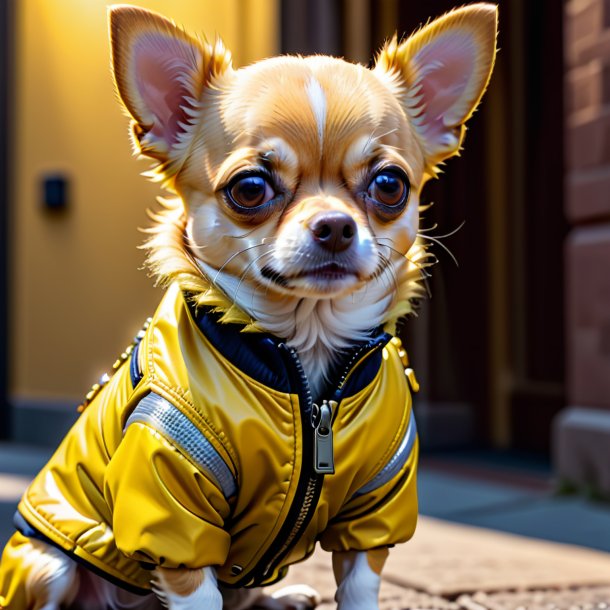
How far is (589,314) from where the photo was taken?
468cm

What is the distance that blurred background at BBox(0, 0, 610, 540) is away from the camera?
6.02 meters

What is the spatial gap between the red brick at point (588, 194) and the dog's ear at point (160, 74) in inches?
117

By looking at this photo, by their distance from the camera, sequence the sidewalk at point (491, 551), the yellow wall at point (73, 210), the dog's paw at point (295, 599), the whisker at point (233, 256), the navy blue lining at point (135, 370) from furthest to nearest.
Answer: the yellow wall at point (73, 210)
the sidewalk at point (491, 551)
the dog's paw at point (295, 599)
the navy blue lining at point (135, 370)
the whisker at point (233, 256)

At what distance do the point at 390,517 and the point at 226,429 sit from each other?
444 millimetres

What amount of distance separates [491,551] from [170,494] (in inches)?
78.5

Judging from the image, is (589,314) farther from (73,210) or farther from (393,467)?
(73,210)

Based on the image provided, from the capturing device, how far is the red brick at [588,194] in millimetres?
4590

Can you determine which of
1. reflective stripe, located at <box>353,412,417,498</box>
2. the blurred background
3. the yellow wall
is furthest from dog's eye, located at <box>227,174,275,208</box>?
the yellow wall

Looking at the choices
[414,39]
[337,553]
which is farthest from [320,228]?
[337,553]

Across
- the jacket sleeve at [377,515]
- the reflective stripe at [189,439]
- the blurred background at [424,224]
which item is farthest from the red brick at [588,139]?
the reflective stripe at [189,439]

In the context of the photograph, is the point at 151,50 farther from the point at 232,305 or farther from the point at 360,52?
the point at 360,52

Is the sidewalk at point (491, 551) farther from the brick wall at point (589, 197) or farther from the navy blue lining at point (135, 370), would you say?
the navy blue lining at point (135, 370)

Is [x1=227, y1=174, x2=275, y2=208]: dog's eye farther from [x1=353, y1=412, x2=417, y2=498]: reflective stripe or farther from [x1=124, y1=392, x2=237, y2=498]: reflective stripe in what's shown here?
[x1=353, y1=412, x2=417, y2=498]: reflective stripe

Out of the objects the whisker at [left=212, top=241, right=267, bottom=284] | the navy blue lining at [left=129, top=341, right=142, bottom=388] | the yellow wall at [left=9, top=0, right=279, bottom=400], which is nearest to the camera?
the whisker at [left=212, top=241, right=267, bottom=284]
